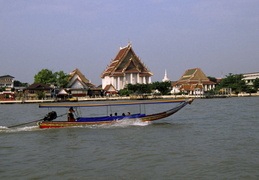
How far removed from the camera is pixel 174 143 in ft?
41.8

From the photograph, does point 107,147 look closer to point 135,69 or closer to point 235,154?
point 235,154

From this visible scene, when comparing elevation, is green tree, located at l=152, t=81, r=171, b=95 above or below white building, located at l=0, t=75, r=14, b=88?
below

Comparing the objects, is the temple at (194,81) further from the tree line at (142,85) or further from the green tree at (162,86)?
the green tree at (162,86)

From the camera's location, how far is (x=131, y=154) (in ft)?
36.2

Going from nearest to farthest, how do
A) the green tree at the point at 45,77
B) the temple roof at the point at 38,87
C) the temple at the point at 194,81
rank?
the temple roof at the point at 38,87 → the green tree at the point at 45,77 → the temple at the point at 194,81

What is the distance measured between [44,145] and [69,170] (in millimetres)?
4374

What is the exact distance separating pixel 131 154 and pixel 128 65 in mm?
66386

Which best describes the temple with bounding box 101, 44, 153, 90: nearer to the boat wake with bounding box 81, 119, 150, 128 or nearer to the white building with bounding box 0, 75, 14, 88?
the white building with bounding box 0, 75, 14, 88

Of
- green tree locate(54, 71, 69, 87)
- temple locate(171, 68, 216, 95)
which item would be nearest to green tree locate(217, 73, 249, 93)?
temple locate(171, 68, 216, 95)

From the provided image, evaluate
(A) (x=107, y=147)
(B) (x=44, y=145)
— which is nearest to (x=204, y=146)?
(A) (x=107, y=147)

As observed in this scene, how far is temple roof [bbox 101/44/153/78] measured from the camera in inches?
3031

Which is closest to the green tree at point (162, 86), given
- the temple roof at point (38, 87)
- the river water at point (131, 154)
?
the temple roof at point (38, 87)

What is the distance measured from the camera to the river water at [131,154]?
885cm

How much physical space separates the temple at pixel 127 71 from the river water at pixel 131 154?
6053 cm
